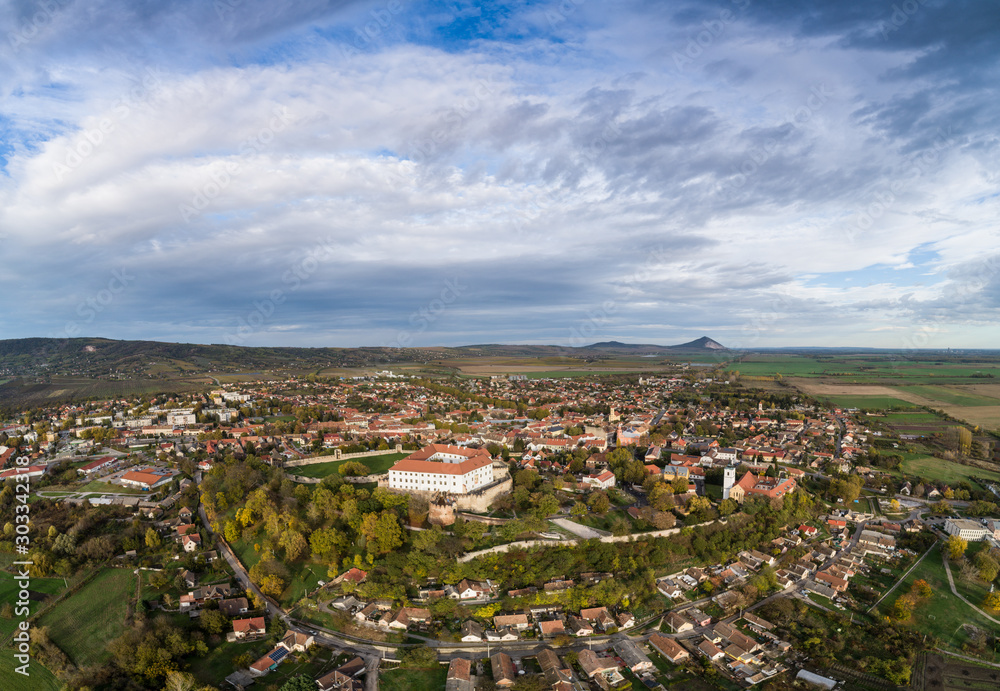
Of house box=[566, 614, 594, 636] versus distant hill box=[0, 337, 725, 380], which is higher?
distant hill box=[0, 337, 725, 380]

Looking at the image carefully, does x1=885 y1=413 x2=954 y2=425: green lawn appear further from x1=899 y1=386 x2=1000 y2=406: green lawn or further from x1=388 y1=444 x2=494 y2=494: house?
x1=388 y1=444 x2=494 y2=494: house

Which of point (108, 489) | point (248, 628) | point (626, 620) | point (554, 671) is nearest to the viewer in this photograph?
point (554, 671)

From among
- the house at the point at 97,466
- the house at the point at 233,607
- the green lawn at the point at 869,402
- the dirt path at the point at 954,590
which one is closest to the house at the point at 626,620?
the dirt path at the point at 954,590

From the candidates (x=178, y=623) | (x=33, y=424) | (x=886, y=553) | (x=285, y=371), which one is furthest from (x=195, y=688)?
(x=285, y=371)

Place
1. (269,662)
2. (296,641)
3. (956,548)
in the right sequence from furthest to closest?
(956,548) < (296,641) < (269,662)

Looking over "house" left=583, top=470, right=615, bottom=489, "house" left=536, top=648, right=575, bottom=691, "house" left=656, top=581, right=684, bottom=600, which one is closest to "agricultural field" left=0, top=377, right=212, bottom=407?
"house" left=583, top=470, right=615, bottom=489

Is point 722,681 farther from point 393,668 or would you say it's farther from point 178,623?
point 178,623

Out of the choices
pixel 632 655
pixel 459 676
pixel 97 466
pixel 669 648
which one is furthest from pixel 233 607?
pixel 97 466

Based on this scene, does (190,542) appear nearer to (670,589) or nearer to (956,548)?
(670,589)

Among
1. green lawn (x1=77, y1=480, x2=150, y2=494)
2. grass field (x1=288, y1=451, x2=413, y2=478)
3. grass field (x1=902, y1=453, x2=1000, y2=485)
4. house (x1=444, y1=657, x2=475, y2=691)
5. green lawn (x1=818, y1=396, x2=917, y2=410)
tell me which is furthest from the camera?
green lawn (x1=818, y1=396, x2=917, y2=410)
